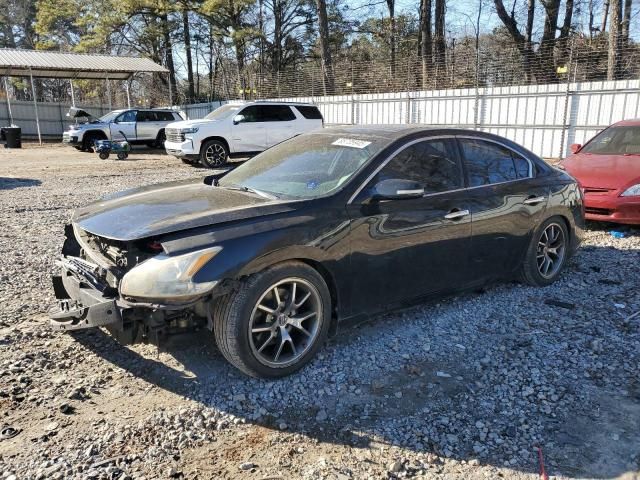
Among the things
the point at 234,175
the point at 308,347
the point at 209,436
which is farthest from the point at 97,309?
the point at 234,175

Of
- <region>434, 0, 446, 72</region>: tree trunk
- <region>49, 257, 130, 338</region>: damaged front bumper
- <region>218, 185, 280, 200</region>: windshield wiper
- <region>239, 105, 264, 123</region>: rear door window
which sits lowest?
<region>49, 257, 130, 338</region>: damaged front bumper

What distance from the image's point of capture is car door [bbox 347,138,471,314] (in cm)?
373

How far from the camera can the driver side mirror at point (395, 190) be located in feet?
12.3

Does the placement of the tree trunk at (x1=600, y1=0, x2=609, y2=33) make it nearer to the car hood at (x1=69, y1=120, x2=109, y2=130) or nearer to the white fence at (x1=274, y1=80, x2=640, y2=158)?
the white fence at (x1=274, y1=80, x2=640, y2=158)

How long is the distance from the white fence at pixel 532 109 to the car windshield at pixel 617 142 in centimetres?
620

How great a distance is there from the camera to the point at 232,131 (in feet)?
51.1

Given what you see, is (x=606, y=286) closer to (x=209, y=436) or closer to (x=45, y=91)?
(x=209, y=436)

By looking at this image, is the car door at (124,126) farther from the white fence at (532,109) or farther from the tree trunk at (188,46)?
the tree trunk at (188,46)

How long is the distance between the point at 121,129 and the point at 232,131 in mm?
8002

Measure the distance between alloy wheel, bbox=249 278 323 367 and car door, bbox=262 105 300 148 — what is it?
12.9m

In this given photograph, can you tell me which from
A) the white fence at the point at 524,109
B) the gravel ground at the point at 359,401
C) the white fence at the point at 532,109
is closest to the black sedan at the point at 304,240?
the gravel ground at the point at 359,401

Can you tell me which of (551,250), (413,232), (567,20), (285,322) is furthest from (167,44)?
(285,322)

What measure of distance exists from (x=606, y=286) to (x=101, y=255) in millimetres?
4705

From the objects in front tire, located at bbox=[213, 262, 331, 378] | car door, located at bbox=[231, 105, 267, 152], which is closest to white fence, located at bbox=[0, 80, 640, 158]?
car door, located at bbox=[231, 105, 267, 152]
